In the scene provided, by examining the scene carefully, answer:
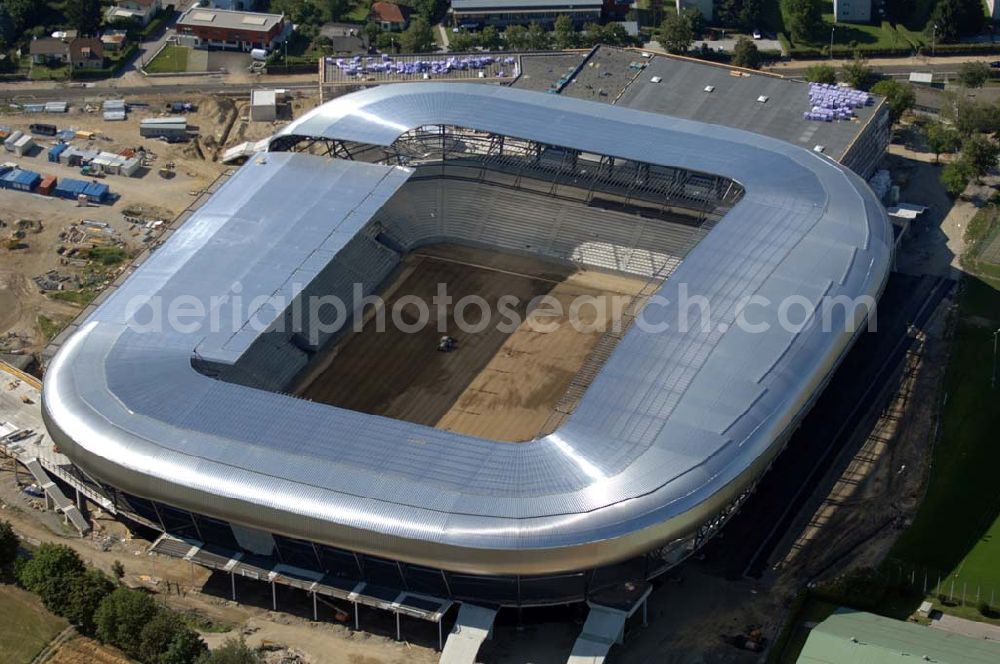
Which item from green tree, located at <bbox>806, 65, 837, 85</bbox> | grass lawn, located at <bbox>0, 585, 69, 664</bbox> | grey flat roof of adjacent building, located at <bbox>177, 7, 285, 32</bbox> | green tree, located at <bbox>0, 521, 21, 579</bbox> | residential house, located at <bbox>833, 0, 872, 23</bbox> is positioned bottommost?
grass lawn, located at <bbox>0, 585, 69, 664</bbox>

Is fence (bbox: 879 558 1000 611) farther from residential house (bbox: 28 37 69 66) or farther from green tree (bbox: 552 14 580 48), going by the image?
residential house (bbox: 28 37 69 66)

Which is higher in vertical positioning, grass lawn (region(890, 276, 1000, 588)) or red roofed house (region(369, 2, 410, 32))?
red roofed house (region(369, 2, 410, 32))

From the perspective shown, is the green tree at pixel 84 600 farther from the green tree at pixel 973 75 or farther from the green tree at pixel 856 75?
the green tree at pixel 973 75

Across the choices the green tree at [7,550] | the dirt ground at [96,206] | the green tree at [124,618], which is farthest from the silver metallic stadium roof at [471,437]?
the dirt ground at [96,206]

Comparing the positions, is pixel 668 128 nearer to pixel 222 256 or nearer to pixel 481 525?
pixel 222 256

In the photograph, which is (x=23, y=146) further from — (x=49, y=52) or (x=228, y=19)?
(x=228, y=19)

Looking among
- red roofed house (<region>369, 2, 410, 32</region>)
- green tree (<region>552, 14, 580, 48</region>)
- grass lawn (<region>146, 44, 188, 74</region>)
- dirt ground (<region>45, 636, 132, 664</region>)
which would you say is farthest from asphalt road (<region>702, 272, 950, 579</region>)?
grass lawn (<region>146, 44, 188, 74</region>)
